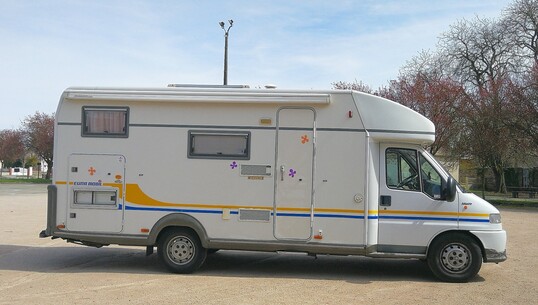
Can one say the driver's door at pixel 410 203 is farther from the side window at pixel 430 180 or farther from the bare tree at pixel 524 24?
the bare tree at pixel 524 24

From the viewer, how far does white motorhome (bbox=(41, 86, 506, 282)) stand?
8.73 meters

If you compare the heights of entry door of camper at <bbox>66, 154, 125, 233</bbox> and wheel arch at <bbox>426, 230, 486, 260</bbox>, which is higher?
entry door of camper at <bbox>66, 154, 125, 233</bbox>

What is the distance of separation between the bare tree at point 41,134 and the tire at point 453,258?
52674 mm

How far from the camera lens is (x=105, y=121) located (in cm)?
927

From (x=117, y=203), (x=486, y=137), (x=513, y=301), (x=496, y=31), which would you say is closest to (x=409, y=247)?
(x=513, y=301)

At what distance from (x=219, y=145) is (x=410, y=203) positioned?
3303 millimetres

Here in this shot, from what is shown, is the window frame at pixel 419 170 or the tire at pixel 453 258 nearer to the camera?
the tire at pixel 453 258

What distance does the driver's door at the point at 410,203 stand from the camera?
871 cm

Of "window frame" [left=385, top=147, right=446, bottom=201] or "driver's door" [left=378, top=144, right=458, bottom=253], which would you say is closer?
"driver's door" [left=378, top=144, right=458, bottom=253]

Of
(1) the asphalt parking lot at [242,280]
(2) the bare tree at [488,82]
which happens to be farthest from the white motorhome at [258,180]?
(2) the bare tree at [488,82]

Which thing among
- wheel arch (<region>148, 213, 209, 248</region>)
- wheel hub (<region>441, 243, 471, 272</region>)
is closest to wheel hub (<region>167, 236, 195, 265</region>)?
wheel arch (<region>148, 213, 209, 248</region>)

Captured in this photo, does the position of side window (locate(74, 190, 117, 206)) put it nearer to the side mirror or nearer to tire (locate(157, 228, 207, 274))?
tire (locate(157, 228, 207, 274))

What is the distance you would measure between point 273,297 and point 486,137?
2564 cm

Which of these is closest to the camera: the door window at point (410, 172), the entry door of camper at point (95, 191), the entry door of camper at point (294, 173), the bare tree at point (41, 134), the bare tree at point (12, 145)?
the entry door of camper at point (294, 173)
